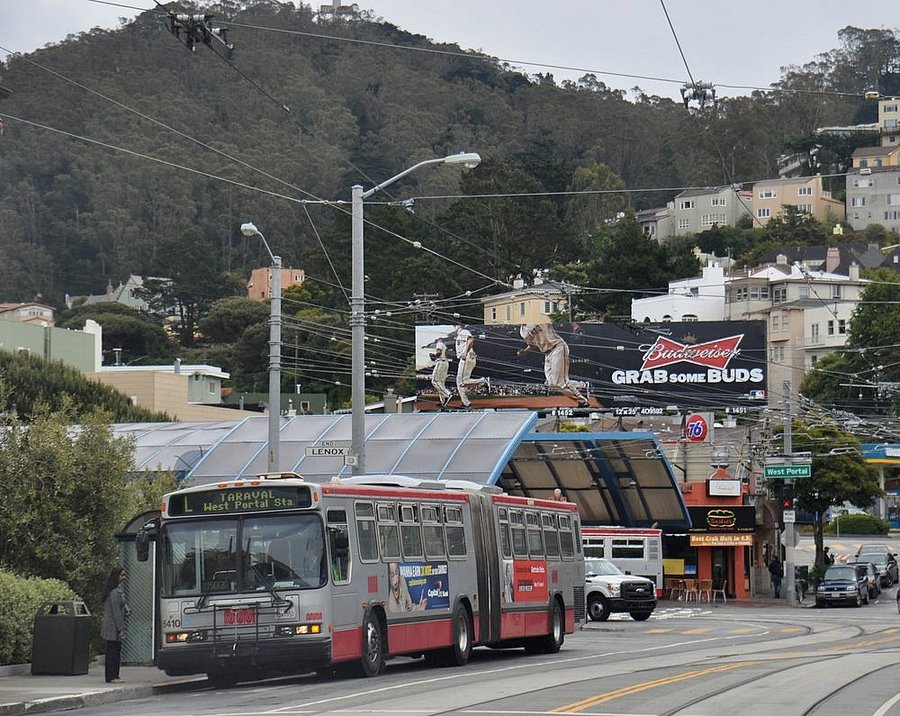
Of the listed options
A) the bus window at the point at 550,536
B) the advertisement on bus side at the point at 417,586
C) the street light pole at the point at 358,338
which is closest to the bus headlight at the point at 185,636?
the advertisement on bus side at the point at 417,586

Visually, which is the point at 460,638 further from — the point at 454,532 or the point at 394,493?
the point at 394,493

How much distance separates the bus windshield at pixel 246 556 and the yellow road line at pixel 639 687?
14.3 feet

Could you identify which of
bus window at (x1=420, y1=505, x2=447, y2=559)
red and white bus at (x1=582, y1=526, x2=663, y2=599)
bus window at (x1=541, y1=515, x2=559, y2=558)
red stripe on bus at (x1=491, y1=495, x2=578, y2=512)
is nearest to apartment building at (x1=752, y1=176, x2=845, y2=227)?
red and white bus at (x1=582, y1=526, x2=663, y2=599)

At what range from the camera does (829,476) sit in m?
68.3

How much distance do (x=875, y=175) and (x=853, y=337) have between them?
7885cm

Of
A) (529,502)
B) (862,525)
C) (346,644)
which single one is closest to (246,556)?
(346,644)

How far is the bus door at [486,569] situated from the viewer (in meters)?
25.6

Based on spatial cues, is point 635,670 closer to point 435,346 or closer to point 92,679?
point 92,679

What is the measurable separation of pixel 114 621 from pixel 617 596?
78.3 ft

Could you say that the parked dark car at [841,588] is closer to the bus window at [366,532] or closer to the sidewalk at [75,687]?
the sidewalk at [75,687]

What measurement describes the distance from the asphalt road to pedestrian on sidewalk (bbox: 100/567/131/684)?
118 cm

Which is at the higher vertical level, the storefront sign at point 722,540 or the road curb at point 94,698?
the storefront sign at point 722,540

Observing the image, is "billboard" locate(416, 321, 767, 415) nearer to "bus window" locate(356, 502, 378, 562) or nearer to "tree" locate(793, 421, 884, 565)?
"tree" locate(793, 421, 884, 565)

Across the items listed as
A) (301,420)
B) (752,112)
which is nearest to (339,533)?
(301,420)
